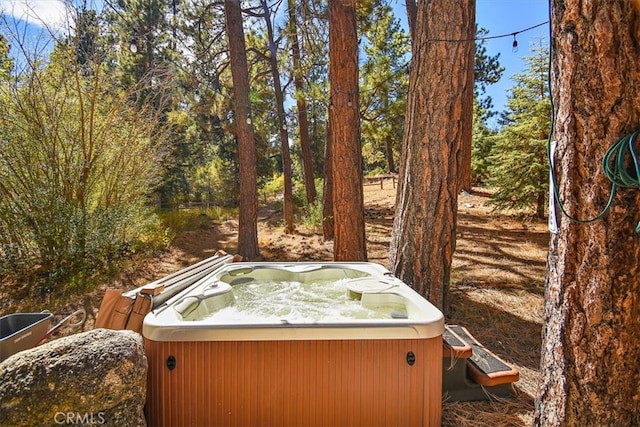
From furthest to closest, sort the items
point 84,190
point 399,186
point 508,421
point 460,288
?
point 84,190 → point 460,288 → point 399,186 → point 508,421

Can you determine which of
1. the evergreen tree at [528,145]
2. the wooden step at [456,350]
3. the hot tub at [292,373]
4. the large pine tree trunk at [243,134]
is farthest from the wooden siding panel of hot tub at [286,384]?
the evergreen tree at [528,145]

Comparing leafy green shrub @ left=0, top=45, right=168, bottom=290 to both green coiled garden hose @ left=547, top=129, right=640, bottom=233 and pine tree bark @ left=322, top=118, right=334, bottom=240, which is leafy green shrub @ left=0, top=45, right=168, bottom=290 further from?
green coiled garden hose @ left=547, top=129, right=640, bottom=233

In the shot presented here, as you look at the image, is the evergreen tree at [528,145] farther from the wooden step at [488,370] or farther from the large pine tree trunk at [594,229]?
the large pine tree trunk at [594,229]

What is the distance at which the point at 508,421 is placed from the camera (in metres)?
1.61

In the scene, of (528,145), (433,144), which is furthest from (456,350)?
(528,145)

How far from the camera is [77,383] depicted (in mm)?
1190

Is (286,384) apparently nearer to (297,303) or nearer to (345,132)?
(297,303)

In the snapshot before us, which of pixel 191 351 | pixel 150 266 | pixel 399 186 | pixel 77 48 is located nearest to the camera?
pixel 191 351

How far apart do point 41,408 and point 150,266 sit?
368 cm

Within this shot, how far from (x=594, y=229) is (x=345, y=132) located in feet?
9.76

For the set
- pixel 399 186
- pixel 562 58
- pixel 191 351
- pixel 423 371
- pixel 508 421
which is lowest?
pixel 508 421

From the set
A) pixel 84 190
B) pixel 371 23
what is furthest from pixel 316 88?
pixel 84 190

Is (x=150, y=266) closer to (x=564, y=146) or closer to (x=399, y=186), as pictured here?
(x=399, y=186)

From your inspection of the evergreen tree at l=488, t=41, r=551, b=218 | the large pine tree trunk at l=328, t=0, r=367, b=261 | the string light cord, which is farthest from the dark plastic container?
the evergreen tree at l=488, t=41, r=551, b=218
